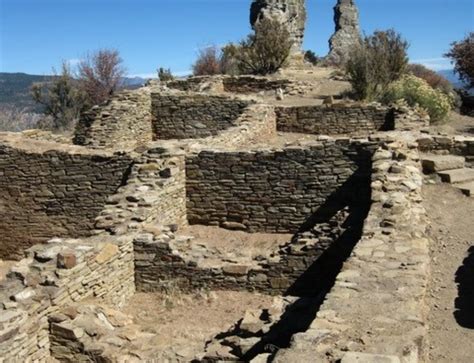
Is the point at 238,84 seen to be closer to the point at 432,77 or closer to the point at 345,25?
the point at 432,77

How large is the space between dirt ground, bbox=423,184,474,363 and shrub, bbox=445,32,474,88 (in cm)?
1481

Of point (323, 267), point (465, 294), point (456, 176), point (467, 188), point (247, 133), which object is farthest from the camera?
point (247, 133)

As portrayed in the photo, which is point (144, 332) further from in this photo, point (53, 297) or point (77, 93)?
point (77, 93)

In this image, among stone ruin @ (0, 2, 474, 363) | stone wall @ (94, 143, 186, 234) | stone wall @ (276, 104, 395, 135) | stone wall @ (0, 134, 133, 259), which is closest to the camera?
stone ruin @ (0, 2, 474, 363)

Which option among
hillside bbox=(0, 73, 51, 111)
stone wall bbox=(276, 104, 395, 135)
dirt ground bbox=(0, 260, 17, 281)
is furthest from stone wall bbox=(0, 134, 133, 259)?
hillside bbox=(0, 73, 51, 111)

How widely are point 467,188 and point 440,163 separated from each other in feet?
2.44

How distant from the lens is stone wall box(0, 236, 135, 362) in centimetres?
524

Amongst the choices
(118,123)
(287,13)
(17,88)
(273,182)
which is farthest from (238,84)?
(17,88)

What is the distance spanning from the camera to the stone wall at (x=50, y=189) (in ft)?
31.3

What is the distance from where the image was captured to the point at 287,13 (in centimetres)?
3609

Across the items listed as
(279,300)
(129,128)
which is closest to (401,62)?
(129,128)

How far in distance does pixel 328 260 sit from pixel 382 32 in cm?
1557

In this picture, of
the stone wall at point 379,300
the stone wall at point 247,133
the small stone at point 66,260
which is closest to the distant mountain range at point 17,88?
the stone wall at point 247,133

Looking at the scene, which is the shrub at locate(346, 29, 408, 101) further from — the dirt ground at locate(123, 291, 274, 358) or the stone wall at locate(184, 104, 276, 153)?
the dirt ground at locate(123, 291, 274, 358)
